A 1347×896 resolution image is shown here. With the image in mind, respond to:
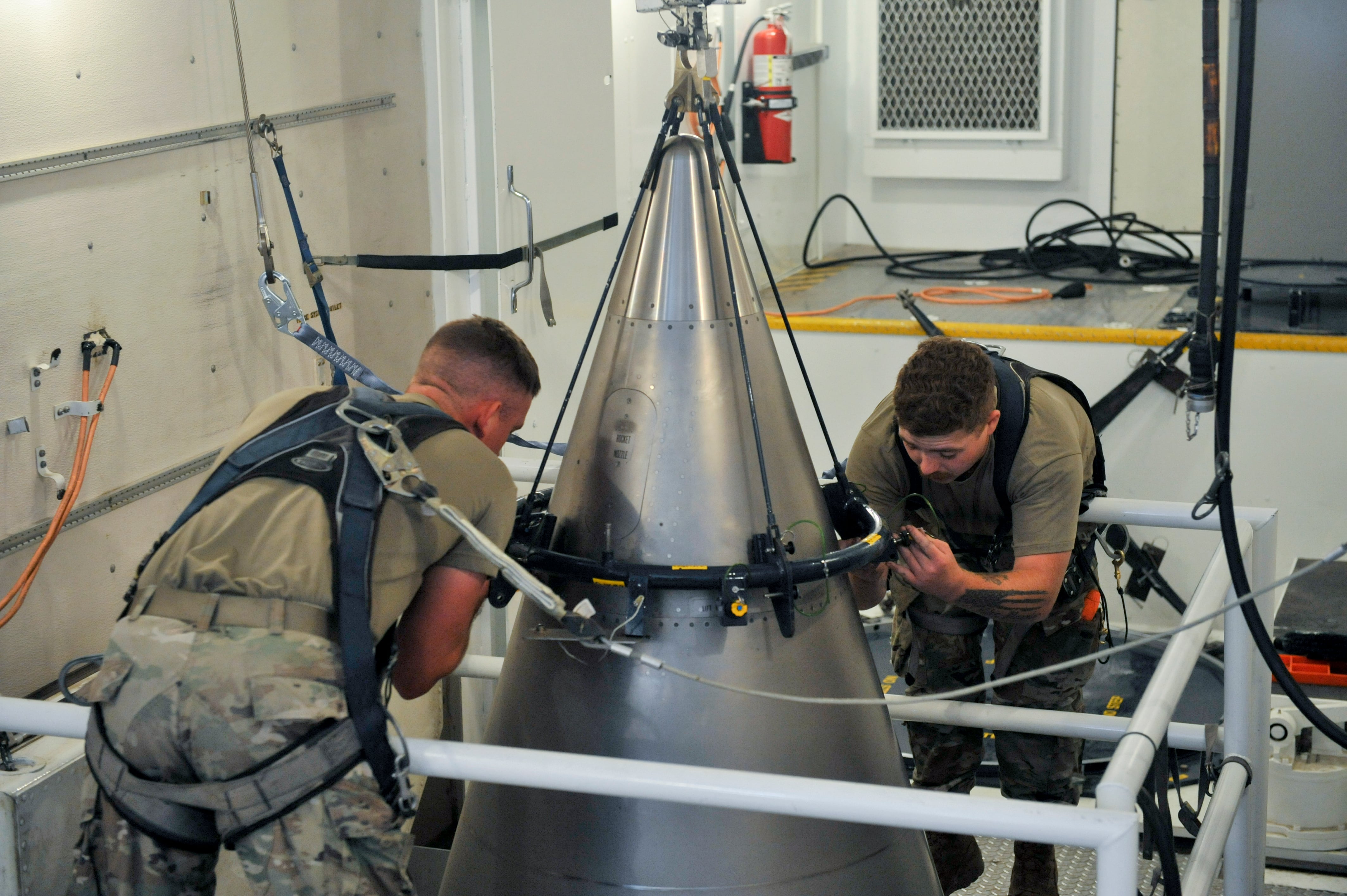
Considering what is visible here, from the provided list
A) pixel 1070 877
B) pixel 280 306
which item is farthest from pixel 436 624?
pixel 1070 877

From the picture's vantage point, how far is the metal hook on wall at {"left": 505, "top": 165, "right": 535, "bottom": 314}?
11.2 ft

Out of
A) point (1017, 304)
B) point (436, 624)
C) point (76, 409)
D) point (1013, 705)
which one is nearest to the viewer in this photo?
point (436, 624)

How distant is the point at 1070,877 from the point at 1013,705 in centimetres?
69

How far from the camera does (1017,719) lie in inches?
89.4

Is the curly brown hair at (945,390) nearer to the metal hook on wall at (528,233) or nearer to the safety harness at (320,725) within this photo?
the safety harness at (320,725)

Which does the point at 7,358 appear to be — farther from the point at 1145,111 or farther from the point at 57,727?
the point at 1145,111

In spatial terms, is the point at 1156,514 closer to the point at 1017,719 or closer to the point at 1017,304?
the point at 1017,719

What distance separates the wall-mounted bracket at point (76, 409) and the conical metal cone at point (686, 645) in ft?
3.27

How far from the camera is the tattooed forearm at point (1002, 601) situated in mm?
2396

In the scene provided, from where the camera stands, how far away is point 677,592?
6.10 ft

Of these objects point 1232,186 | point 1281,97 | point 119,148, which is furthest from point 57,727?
point 1281,97

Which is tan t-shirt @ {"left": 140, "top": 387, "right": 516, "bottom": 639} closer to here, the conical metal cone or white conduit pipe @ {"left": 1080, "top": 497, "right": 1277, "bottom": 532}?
the conical metal cone

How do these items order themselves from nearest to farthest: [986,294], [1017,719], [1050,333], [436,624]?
[436,624]
[1017,719]
[1050,333]
[986,294]

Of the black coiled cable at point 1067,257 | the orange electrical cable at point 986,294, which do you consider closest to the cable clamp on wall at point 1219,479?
the orange electrical cable at point 986,294
